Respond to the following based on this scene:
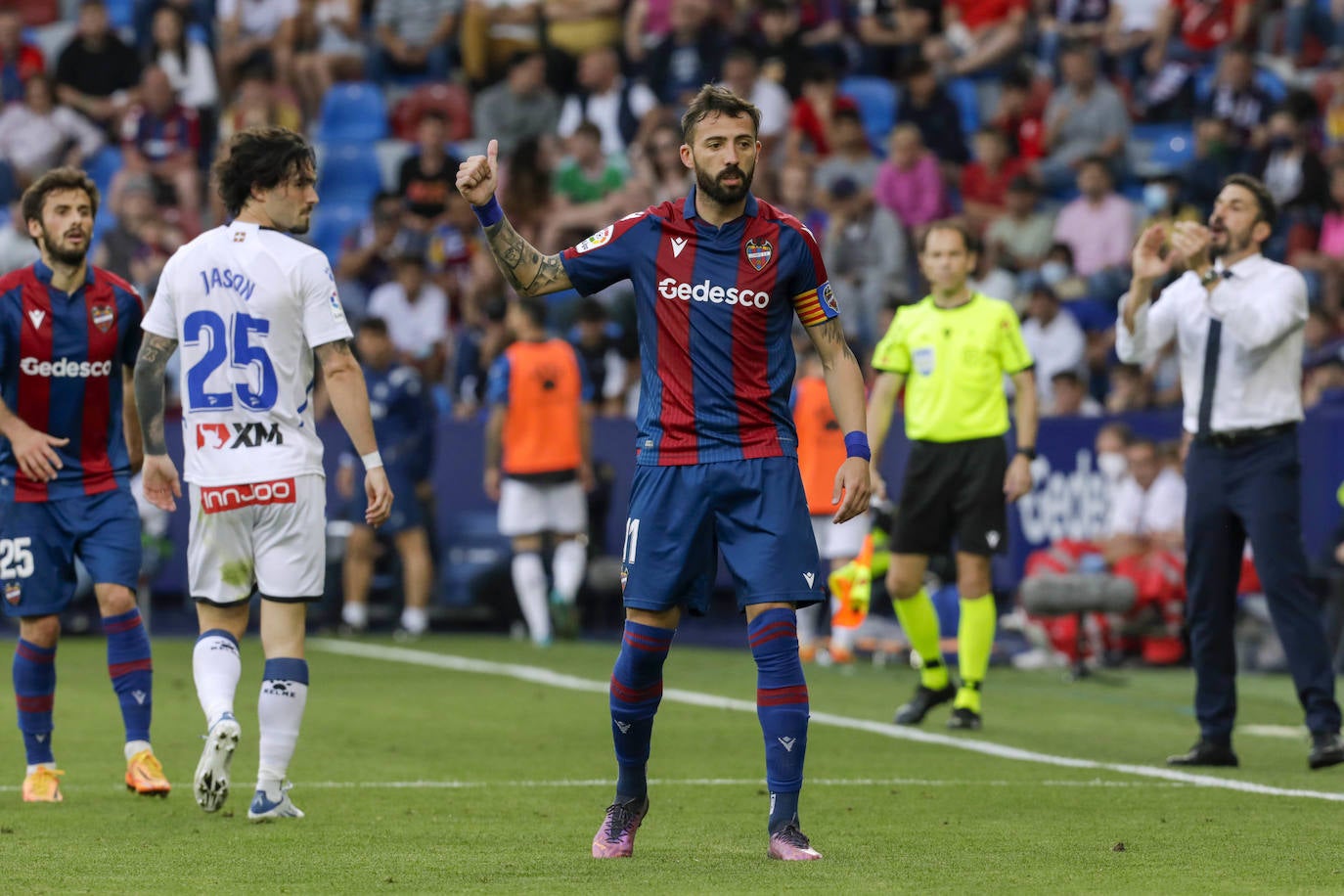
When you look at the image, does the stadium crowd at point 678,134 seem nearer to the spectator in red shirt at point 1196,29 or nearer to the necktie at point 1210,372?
the spectator in red shirt at point 1196,29

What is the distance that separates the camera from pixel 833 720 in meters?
10.8

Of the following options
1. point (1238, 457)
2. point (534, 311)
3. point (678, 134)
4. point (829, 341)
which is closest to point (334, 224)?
point (678, 134)

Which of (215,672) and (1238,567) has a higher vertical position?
(1238,567)

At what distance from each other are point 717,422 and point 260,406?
173 cm

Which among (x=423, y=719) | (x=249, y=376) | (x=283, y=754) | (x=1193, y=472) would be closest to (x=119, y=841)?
(x=283, y=754)

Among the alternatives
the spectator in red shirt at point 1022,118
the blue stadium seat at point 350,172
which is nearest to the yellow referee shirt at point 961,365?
the spectator in red shirt at point 1022,118

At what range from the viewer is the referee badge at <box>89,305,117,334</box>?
26.2ft

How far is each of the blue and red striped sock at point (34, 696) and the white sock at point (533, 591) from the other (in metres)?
7.99

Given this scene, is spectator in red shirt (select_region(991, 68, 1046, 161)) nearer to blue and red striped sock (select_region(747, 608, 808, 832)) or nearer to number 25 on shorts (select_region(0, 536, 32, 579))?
number 25 on shorts (select_region(0, 536, 32, 579))

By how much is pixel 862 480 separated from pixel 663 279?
88cm

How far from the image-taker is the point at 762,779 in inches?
328

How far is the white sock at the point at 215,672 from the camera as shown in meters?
7.10

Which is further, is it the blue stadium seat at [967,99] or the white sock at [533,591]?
the blue stadium seat at [967,99]

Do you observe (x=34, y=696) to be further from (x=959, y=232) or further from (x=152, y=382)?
(x=959, y=232)
